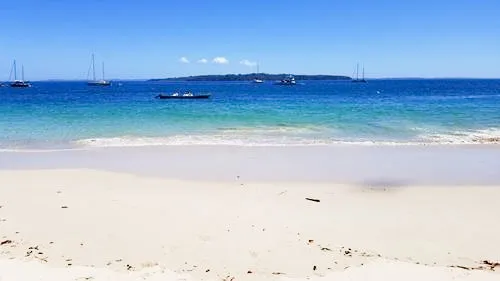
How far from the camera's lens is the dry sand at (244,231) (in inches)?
238

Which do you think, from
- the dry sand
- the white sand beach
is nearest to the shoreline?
the white sand beach

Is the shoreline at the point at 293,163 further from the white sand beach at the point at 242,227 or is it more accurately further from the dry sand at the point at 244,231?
the dry sand at the point at 244,231

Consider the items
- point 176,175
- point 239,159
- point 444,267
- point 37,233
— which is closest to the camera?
point 444,267

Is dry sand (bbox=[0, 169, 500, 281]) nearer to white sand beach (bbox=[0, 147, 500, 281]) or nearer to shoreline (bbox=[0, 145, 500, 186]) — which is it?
white sand beach (bbox=[0, 147, 500, 281])

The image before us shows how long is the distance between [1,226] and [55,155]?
843 cm

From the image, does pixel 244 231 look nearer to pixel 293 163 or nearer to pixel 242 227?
pixel 242 227

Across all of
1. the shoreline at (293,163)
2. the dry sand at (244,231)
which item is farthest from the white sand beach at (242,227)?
the shoreline at (293,163)

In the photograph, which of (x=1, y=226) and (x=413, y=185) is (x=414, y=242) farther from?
(x=1, y=226)

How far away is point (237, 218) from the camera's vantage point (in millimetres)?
8320

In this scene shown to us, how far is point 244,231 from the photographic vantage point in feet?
24.9

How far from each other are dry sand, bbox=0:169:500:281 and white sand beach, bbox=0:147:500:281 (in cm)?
2

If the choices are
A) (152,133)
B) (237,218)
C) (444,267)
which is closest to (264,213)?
(237,218)

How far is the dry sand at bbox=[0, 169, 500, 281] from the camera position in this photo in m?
6.04

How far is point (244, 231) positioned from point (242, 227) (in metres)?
0.21
